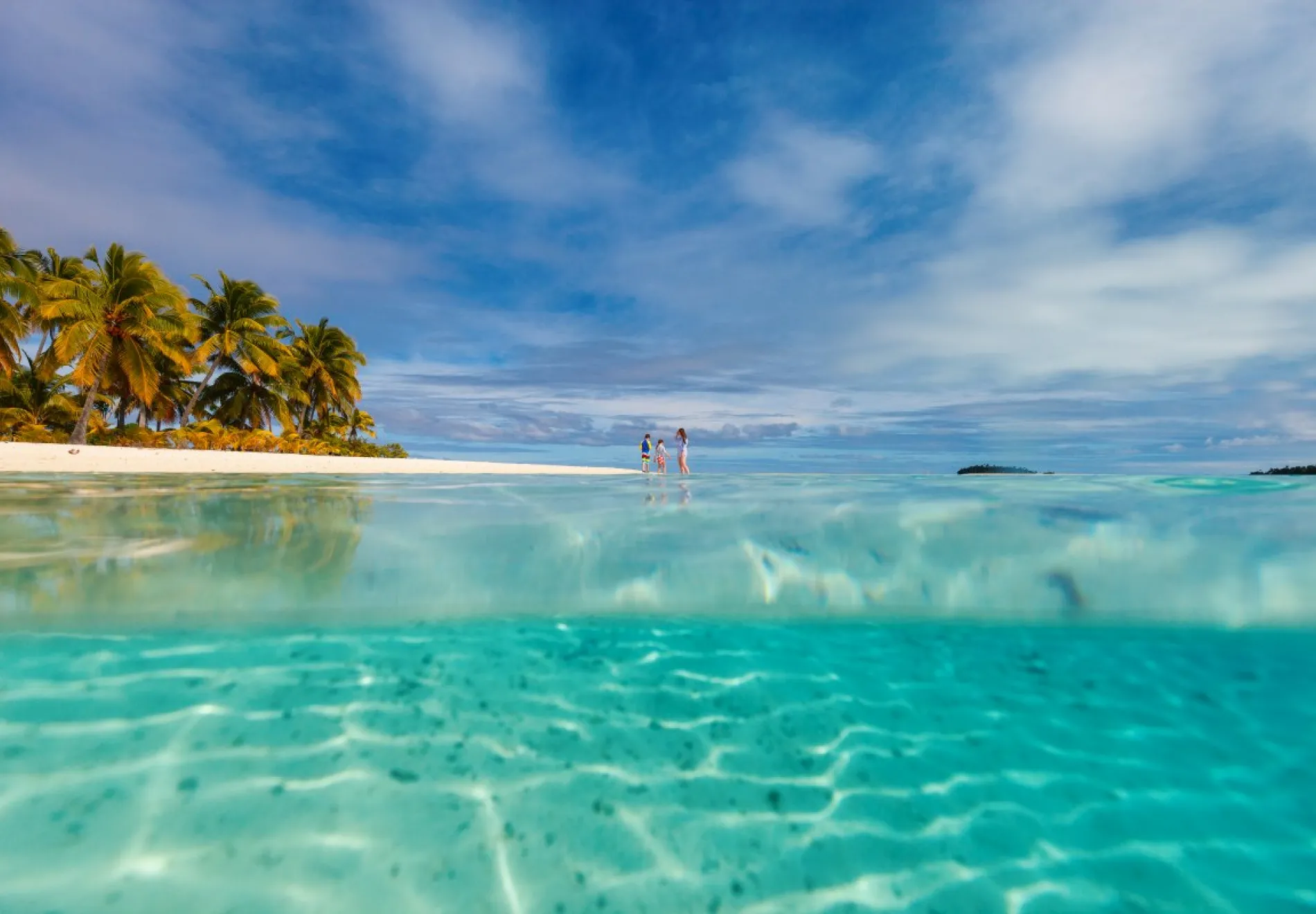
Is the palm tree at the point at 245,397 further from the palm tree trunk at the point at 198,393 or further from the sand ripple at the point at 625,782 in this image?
the sand ripple at the point at 625,782

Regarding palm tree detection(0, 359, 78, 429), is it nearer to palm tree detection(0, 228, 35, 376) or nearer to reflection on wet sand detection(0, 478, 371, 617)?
palm tree detection(0, 228, 35, 376)

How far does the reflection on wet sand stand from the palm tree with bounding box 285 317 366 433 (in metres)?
27.1

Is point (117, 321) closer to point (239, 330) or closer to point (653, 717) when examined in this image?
point (239, 330)

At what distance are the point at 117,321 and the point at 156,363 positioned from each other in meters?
4.34

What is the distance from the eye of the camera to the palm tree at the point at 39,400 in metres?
28.4

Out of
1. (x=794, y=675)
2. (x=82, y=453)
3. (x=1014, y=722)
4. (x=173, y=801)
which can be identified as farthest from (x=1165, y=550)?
(x=82, y=453)

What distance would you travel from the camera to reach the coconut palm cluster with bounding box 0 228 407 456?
23.5 m

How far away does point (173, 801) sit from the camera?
125 inches

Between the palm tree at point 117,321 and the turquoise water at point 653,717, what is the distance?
65.7ft

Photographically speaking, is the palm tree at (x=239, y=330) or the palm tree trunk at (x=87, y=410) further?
the palm tree at (x=239, y=330)

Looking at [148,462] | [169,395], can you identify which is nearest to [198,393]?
[169,395]

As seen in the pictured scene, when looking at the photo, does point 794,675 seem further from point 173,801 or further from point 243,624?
point 243,624

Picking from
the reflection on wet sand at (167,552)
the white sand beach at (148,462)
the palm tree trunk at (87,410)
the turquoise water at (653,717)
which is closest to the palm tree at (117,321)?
the palm tree trunk at (87,410)

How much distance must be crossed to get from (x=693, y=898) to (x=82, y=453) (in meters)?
24.9
